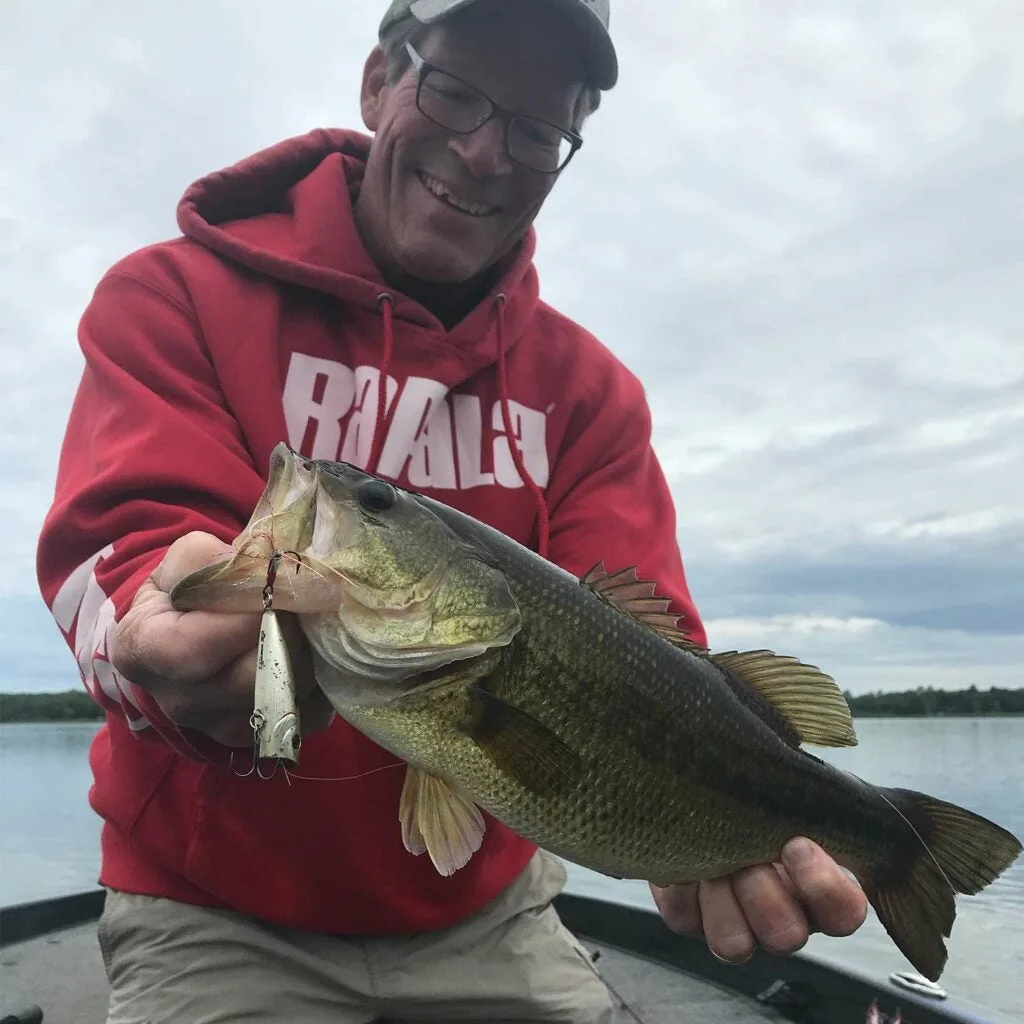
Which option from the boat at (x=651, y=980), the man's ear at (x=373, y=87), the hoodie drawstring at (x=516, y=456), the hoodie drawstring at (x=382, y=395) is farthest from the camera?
the boat at (x=651, y=980)

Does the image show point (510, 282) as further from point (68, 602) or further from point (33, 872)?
point (33, 872)

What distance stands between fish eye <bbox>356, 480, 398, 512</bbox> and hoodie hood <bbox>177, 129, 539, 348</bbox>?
1.21m

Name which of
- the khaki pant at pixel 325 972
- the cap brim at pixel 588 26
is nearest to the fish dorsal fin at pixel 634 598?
the khaki pant at pixel 325 972

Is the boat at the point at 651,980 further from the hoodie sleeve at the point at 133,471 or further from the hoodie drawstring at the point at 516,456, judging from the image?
the hoodie sleeve at the point at 133,471

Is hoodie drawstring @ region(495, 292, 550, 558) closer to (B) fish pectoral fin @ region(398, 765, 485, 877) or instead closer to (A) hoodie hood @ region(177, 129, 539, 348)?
(A) hoodie hood @ region(177, 129, 539, 348)

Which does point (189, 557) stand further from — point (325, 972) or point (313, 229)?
point (313, 229)

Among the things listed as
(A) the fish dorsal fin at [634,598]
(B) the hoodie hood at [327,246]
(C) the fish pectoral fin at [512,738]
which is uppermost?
(B) the hoodie hood at [327,246]

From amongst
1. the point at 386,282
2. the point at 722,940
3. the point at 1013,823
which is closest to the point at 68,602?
the point at 386,282

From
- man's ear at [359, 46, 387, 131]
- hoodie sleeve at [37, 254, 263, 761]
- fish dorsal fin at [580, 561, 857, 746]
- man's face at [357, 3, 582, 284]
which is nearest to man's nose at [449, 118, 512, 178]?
man's face at [357, 3, 582, 284]

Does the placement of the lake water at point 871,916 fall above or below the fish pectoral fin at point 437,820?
below

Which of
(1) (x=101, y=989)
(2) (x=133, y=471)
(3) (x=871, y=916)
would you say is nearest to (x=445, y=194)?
(2) (x=133, y=471)

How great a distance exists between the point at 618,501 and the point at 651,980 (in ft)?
10.8

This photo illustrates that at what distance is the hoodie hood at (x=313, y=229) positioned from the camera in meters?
3.02

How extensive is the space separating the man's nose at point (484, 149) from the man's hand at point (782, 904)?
2.37 metres
